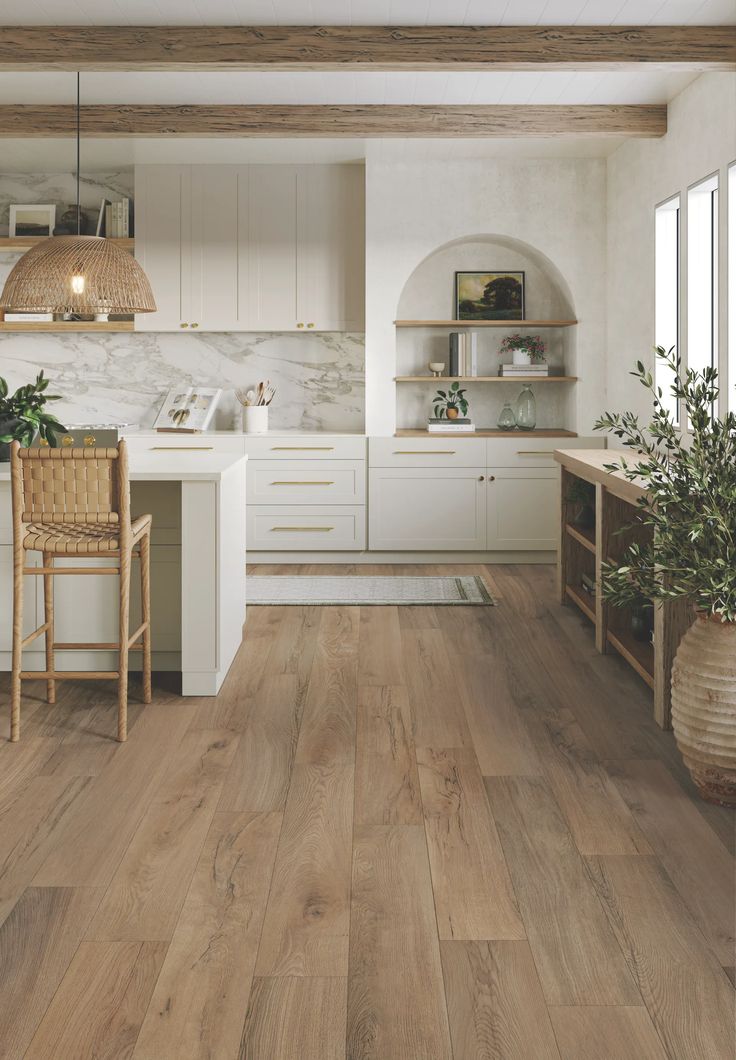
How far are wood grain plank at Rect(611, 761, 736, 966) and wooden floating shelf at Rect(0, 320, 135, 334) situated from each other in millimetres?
4838

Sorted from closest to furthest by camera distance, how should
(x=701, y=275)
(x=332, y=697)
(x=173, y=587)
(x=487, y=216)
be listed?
(x=332, y=697), (x=173, y=587), (x=701, y=275), (x=487, y=216)

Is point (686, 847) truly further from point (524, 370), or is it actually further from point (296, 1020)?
point (524, 370)

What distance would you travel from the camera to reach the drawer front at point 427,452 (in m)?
6.43

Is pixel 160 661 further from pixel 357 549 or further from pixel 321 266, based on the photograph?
pixel 321 266

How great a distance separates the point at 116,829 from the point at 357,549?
13.3 ft

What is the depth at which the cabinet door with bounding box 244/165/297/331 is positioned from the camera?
6.46m

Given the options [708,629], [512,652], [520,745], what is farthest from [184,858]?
[512,652]

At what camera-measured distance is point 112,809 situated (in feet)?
8.92

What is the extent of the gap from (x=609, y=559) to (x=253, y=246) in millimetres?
3776

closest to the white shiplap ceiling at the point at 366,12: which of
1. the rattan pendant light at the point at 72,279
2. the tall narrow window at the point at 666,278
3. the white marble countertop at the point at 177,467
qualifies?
the rattan pendant light at the point at 72,279

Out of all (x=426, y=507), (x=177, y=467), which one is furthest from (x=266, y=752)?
(x=426, y=507)

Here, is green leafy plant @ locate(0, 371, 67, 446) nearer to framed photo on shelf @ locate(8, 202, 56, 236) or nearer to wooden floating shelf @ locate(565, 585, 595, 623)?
wooden floating shelf @ locate(565, 585, 595, 623)

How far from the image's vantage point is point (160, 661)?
4074 mm

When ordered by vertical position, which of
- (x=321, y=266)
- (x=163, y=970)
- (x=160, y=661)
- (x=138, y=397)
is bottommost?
(x=163, y=970)
